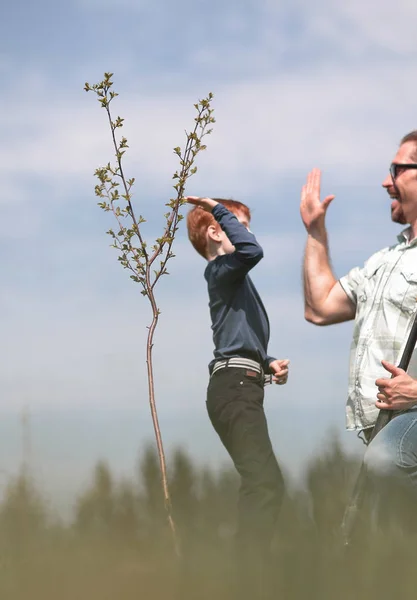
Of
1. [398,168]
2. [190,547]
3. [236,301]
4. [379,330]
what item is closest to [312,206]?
[398,168]

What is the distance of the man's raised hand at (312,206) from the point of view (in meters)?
4.78

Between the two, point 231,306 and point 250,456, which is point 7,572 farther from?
point 231,306

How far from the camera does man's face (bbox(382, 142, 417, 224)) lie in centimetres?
447

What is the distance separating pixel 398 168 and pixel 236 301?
1254mm

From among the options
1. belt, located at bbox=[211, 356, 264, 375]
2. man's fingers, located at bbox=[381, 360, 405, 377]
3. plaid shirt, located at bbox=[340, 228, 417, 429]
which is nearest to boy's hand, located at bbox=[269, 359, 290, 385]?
belt, located at bbox=[211, 356, 264, 375]

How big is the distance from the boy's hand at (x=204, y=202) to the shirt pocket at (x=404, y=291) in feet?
4.31

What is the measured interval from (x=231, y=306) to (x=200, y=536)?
3.49 m

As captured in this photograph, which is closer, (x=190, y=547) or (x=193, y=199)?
(x=190, y=547)

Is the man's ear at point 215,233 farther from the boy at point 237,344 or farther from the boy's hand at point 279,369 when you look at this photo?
the boy's hand at point 279,369

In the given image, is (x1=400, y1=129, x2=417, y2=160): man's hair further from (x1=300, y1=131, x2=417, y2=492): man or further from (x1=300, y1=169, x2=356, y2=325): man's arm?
(x1=300, y1=169, x2=356, y2=325): man's arm

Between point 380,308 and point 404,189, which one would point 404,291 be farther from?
point 404,189

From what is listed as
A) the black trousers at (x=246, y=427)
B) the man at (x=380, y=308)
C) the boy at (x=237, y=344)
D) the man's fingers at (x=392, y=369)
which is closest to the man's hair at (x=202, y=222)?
the boy at (x=237, y=344)

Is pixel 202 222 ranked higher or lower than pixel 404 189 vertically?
higher

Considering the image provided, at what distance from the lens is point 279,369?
16.7 feet
